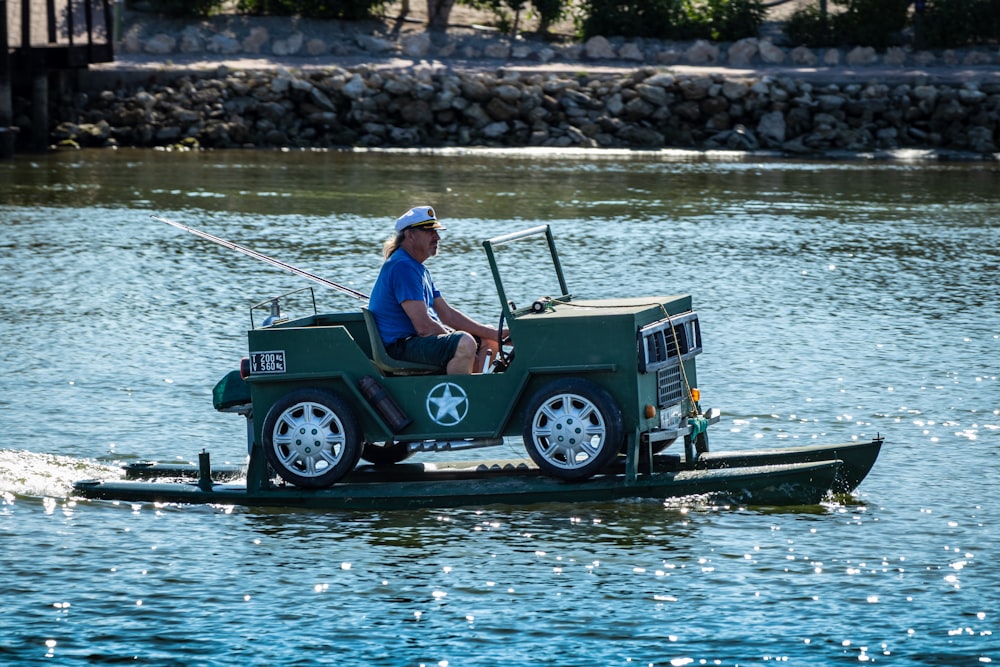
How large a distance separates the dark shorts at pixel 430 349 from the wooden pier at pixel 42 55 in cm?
2656

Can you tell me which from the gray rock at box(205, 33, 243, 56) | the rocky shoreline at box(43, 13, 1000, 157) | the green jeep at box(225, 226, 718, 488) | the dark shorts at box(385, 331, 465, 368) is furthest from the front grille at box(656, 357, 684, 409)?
the gray rock at box(205, 33, 243, 56)

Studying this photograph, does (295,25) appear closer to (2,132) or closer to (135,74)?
(135,74)

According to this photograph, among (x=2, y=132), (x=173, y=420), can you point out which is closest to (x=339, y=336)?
(x=173, y=420)

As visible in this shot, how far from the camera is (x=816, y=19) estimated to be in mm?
43500

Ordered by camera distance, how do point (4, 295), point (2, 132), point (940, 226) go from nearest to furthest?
1. point (4, 295)
2. point (940, 226)
3. point (2, 132)

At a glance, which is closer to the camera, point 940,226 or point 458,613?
point 458,613

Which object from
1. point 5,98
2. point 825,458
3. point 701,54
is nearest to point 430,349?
point 825,458

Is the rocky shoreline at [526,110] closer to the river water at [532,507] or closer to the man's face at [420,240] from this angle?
the river water at [532,507]

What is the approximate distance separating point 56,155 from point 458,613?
29.4 meters

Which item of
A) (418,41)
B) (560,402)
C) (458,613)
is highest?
(418,41)

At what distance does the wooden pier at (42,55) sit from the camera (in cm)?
3447

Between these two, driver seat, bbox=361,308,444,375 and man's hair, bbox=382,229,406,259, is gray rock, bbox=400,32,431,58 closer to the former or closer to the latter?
man's hair, bbox=382,229,406,259

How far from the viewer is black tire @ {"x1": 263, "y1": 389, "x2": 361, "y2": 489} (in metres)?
9.10

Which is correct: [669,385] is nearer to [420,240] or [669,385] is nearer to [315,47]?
[420,240]
